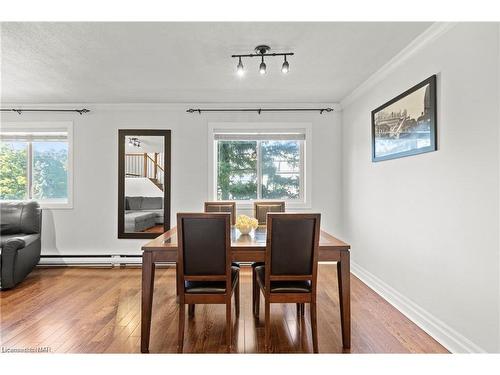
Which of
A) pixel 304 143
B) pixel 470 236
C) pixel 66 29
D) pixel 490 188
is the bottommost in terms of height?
pixel 470 236

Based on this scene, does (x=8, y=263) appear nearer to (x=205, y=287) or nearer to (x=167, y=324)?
(x=167, y=324)

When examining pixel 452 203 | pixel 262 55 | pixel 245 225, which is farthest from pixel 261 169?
pixel 452 203

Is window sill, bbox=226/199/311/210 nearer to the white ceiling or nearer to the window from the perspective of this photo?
the window

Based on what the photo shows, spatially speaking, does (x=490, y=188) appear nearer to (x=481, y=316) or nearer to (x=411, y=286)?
(x=481, y=316)

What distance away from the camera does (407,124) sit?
2.69 meters

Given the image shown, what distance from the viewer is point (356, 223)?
3969 mm

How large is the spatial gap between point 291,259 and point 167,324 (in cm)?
132

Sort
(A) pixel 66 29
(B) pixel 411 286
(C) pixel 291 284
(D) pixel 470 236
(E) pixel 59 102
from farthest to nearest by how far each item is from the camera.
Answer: (E) pixel 59 102 → (B) pixel 411 286 → (A) pixel 66 29 → (C) pixel 291 284 → (D) pixel 470 236

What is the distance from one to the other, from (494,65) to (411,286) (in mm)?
1864

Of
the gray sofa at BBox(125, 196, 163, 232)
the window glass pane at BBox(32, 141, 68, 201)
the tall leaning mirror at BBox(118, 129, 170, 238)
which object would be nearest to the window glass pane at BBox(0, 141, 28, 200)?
the window glass pane at BBox(32, 141, 68, 201)

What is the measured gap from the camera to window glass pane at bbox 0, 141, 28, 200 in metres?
4.43

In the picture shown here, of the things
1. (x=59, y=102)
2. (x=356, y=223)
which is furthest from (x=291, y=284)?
(x=59, y=102)

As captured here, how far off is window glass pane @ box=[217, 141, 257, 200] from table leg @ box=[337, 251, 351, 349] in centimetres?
255

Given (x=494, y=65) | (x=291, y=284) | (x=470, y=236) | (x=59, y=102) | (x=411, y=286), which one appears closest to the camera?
(x=494, y=65)
